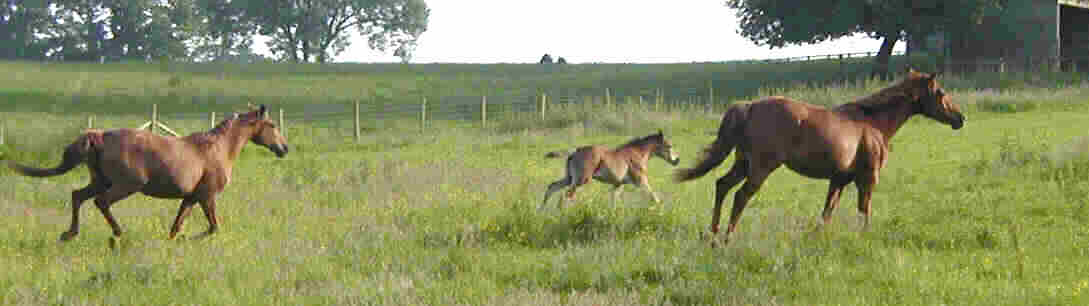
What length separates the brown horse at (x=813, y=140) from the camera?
10.1 m

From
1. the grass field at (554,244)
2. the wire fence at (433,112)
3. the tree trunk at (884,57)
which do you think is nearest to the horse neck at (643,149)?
the grass field at (554,244)

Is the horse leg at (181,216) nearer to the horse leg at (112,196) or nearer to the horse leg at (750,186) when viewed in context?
the horse leg at (112,196)

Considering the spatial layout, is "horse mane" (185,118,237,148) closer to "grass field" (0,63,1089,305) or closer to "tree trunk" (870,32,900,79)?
"grass field" (0,63,1089,305)

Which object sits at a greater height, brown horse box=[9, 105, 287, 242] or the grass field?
brown horse box=[9, 105, 287, 242]

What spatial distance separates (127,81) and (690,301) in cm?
5498

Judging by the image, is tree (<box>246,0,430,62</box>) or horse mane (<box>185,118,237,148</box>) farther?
tree (<box>246,0,430,62</box>)

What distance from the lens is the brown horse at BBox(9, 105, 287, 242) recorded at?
10.2 metres

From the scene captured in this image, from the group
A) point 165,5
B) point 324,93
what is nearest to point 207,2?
point 165,5

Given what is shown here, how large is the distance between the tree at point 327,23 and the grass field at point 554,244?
215 ft

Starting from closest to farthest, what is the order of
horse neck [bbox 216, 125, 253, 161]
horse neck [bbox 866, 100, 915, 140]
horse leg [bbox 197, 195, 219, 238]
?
1. horse leg [bbox 197, 195, 219, 238]
2. horse neck [bbox 866, 100, 915, 140]
3. horse neck [bbox 216, 125, 253, 161]

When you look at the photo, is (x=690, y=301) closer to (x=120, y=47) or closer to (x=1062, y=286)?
(x=1062, y=286)

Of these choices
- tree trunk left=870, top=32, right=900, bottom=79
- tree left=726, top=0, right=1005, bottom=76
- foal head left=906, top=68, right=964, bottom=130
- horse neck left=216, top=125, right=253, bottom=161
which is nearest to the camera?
foal head left=906, top=68, right=964, bottom=130

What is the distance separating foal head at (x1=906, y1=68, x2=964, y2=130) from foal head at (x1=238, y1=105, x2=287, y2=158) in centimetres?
660

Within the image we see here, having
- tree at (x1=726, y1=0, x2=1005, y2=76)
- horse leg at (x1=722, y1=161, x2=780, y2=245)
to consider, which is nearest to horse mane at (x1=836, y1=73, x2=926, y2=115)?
horse leg at (x1=722, y1=161, x2=780, y2=245)
